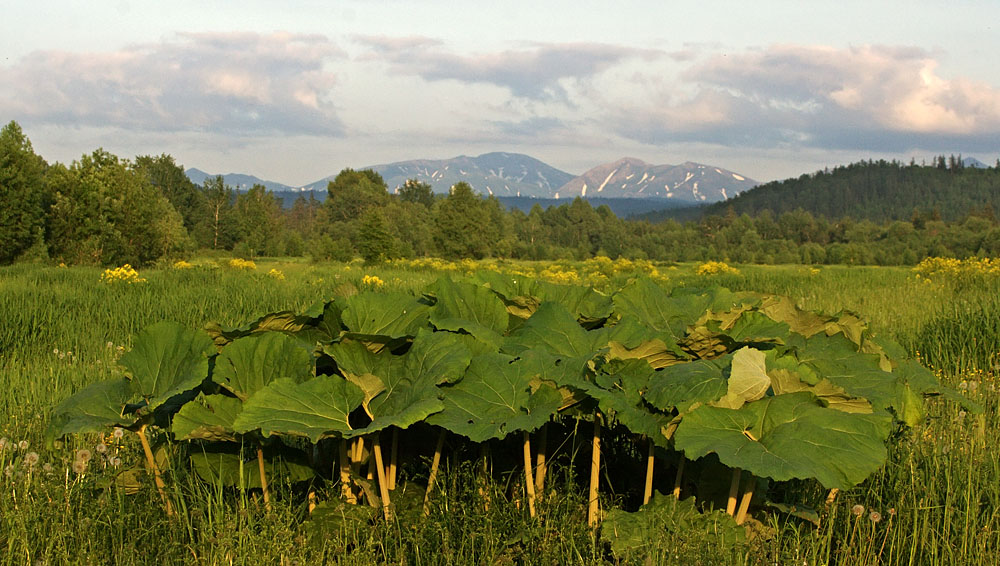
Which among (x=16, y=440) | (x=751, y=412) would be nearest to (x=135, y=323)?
(x=16, y=440)

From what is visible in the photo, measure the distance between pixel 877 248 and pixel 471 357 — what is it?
83.8 meters

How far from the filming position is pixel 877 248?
7400cm

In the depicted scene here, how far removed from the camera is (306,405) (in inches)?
68.3

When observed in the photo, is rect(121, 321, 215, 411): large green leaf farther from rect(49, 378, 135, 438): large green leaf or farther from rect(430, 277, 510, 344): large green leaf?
rect(430, 277, 510, 344): large green leaf

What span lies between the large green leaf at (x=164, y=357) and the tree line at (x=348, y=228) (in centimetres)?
3586

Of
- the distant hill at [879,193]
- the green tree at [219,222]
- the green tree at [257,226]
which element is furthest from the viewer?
the distant hill at [879,193]

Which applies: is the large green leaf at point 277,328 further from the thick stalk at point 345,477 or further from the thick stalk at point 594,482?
the thick stalk at point 594,482

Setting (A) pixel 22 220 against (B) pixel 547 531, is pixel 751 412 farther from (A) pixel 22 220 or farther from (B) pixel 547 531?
(A) pixel 22 220

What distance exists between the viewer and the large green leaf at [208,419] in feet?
5.93

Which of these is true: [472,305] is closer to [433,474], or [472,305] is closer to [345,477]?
[433,474]

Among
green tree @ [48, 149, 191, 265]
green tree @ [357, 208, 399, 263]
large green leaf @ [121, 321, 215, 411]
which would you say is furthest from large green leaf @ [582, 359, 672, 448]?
green tree @ [357, 208, 399, 263]

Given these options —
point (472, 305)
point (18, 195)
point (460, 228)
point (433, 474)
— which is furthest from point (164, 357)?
point (460, 228)

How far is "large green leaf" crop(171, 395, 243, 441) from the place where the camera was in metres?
1.81

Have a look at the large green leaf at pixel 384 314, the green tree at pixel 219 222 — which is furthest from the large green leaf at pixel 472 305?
the green tree at pixel 219 222
